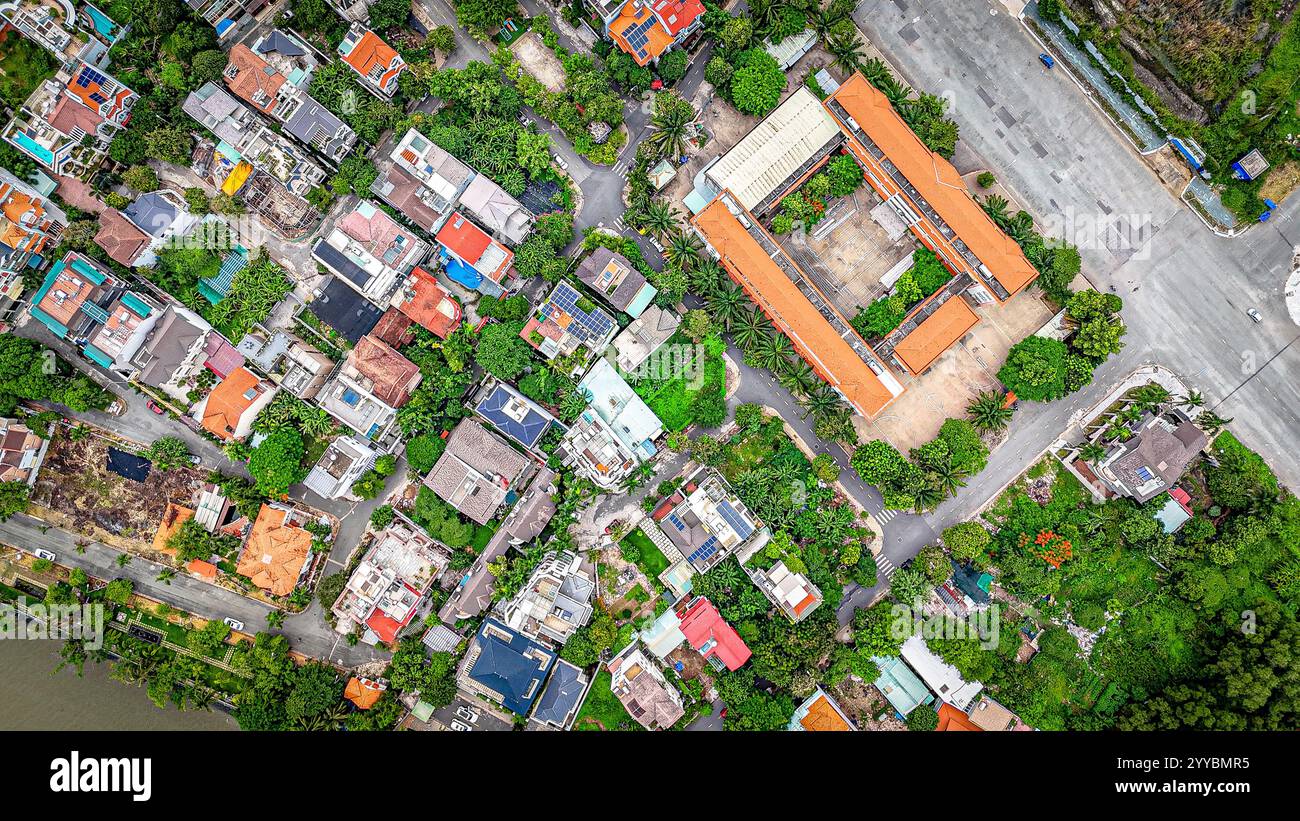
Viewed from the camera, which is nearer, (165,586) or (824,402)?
(824,402)

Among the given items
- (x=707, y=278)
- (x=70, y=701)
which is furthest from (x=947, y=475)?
(x=70, y=701)

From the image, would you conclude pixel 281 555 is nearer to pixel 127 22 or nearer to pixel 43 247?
pixel 43 247

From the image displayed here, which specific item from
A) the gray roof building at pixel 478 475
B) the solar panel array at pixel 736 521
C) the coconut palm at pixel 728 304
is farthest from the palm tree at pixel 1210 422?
the gray roof building at pixel 478 475

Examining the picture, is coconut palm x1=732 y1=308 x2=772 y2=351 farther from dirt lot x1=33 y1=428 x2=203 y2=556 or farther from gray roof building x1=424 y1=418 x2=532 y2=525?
dirt lot x1=33 y1=428 x2=203 y2=556

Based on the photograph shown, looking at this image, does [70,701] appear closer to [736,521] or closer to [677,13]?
[736,521]

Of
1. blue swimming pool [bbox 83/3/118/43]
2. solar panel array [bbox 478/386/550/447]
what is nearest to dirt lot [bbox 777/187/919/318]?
solar panel array [bbox 478/386/550/447]

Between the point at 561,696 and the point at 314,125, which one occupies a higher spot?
the point at 314,125
